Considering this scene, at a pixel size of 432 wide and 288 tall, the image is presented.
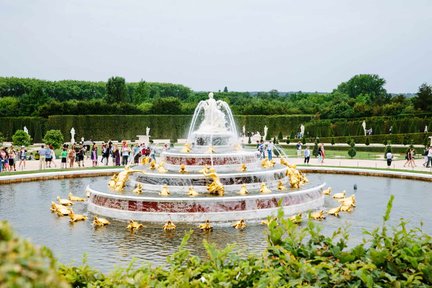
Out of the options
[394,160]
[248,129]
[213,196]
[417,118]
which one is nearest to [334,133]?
[417,118]

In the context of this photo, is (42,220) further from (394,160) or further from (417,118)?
(417,118)

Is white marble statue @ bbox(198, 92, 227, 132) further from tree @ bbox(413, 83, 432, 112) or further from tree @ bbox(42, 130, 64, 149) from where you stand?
tree @ bbox(413, 83, 432, 112)

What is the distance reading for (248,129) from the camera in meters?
63.8

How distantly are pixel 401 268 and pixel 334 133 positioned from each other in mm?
50028

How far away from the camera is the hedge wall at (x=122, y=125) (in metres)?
57.1

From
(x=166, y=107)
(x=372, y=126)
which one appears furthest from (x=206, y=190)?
(x=166, y=107)

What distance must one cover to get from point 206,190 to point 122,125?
43.9m

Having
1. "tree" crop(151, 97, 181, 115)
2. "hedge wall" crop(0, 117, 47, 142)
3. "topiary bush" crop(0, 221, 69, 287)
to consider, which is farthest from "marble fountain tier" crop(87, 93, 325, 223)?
"tree" crop(151, 97, 181, 115)

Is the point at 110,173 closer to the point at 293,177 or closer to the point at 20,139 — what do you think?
the point at 293,177

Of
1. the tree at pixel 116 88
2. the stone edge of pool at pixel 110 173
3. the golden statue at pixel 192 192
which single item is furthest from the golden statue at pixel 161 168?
the tree at pixel 116 88

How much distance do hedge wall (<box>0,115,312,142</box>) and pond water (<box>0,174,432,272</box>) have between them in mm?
36720

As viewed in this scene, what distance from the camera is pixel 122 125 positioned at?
59.0 meters

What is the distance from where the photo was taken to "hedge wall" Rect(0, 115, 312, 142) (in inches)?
2246

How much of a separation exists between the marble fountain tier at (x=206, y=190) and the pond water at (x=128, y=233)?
2.10 feet
